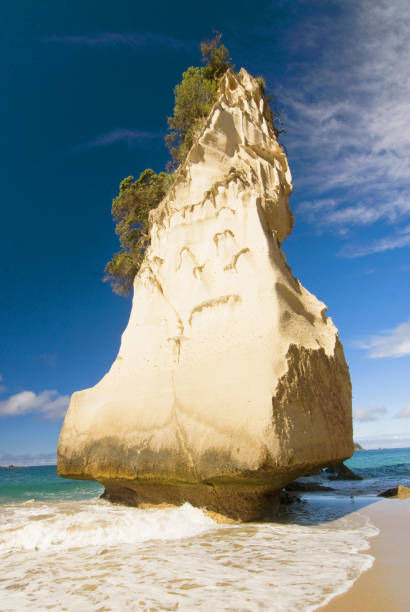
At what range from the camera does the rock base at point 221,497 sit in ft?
16.9

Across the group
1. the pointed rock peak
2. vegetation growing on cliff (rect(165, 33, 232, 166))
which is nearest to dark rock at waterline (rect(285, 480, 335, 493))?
the pointed rock peak

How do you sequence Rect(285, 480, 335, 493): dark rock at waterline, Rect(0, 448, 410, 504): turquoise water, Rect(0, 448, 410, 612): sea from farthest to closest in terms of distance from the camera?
Rect(0, 448, 410, 504): turquoise water → Rect(285, 480, 335, 493): dark rock at waterline → Rect(0, 448, 410, 612): sea

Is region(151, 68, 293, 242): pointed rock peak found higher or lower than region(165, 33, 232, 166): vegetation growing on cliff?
lower

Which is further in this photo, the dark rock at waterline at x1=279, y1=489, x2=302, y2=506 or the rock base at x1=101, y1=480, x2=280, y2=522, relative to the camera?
the dark rock at waterline at x1=279, y1=489, x2=302, y2=506

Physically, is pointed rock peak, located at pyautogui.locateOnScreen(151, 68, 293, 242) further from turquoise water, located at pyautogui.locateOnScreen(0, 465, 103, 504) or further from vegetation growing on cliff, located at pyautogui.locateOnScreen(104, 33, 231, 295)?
turquoise water, located at pyautogui.locateOnScreen(0, 465, 103, 504)

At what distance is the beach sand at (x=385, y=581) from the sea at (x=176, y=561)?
81mm

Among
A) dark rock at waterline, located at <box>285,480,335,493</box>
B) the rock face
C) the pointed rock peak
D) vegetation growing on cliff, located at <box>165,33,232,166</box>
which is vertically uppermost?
vegetation growing on cliff, located at <box>165,33,232,166</box>

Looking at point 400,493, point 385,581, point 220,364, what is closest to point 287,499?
point 400,493

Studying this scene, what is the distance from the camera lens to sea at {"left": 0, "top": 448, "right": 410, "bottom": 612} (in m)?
2.42

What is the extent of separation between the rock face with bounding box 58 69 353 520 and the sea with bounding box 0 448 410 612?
0.66 metres

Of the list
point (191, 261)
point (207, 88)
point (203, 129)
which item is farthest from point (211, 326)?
point (207, 88)

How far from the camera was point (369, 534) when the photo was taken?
4230mm

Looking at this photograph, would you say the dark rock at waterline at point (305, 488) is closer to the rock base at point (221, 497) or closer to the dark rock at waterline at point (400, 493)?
the dark rock at waterline at point (400, 493)

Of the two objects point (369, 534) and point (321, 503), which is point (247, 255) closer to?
point (369, 534)
